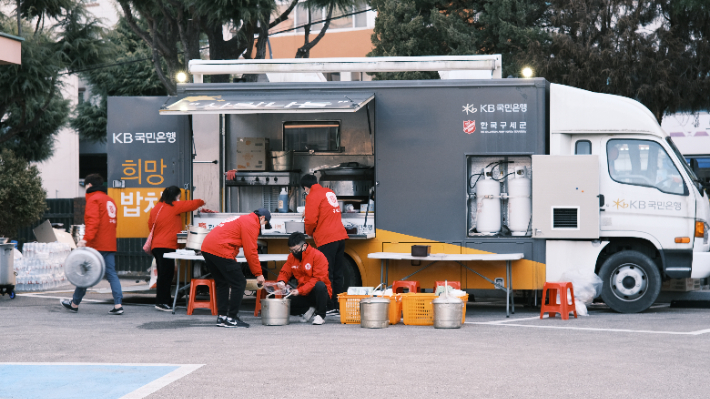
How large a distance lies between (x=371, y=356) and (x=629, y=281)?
470 centimetres

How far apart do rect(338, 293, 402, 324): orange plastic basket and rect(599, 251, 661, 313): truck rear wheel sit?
9.18ft

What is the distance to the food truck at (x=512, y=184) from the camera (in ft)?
34.3

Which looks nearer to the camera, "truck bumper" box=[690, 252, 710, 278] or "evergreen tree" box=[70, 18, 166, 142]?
"truck bumper" box=[690, 252, 710, 278]

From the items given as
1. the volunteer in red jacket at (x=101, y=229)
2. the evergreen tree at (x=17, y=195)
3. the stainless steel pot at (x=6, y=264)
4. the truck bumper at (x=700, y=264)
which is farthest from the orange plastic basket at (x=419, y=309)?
the evergreen tree at (x=17, y=195)

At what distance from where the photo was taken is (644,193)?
413 inches

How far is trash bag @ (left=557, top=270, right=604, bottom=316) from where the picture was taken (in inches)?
405

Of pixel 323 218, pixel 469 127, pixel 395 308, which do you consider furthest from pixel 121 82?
pixel 395 308

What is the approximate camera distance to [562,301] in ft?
32.9

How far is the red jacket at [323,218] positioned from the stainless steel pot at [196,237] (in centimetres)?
137

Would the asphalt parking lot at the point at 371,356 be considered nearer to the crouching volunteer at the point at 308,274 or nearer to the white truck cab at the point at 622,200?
the crouching volunteer at the point at 308,274

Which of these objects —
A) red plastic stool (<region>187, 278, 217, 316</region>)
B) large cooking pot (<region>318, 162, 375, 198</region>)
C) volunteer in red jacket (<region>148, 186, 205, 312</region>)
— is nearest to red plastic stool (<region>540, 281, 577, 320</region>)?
large cooking pot (<region>318, 162, 375, 198</region>)

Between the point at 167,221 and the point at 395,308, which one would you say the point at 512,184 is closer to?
the point at 395,308

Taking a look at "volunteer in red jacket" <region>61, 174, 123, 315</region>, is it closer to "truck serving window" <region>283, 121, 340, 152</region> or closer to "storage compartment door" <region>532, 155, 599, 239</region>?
"truck serving window" <region>283, 121, 340, 152</region>

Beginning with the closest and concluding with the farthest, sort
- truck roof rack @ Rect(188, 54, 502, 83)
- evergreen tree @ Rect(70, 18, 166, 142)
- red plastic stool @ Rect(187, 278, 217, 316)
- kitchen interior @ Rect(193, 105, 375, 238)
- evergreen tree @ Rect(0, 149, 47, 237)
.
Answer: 1. red plastic stool @ Rect(187, 278, 217, 316)
2. truck roof rack @ Rect(188, 54, 502, 83)
3. kitchen interior @ Rect(193, 105, 375, 238)
4. evergreen tree @ Rect(0, 149, 47, 237)
5. evergreen tree @ Rect(70, 18, 166, 142)
